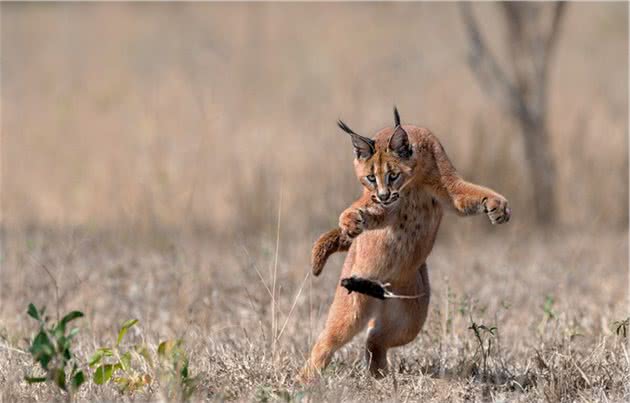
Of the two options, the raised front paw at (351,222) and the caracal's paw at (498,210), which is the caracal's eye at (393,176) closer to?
the raised front paw at (351,222)

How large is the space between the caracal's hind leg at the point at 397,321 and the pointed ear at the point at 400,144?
0.63 metres

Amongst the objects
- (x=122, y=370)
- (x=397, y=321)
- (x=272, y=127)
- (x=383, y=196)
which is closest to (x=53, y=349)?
(x=122, y=370)

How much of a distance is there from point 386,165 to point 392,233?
0.35m

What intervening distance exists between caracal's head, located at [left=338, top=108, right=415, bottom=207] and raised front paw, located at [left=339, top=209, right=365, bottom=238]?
0.32 feet

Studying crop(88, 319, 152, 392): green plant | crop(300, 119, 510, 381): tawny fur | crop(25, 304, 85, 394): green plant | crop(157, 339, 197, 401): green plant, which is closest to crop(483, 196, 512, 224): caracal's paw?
crop(300, 119, 510, 381): tawny fur

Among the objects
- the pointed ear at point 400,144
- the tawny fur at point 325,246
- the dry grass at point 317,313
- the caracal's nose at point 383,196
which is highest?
the pointed ear at point 400,144

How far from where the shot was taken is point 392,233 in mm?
4492

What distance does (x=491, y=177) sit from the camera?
33.8ft

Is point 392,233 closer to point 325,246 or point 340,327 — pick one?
point 325,246

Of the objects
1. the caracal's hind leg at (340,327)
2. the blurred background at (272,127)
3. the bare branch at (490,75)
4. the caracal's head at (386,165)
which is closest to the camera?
the caracal's head at (386,165)

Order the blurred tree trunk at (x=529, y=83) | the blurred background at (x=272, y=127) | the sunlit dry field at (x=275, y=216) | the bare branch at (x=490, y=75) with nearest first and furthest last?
1. the sunlit dry field at (x=275, y=216)
2. the bare branch at (x=490, y=75)
3. the blurred tree trunk at (x=529, y=83)
4. the blurred background at (x=272, y=127)

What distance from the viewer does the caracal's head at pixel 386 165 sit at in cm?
424

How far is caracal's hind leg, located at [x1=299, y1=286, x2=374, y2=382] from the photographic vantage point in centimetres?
464

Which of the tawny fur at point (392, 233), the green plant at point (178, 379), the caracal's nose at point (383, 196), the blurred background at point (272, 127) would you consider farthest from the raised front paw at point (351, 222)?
the blurred background at point (272, 127)
